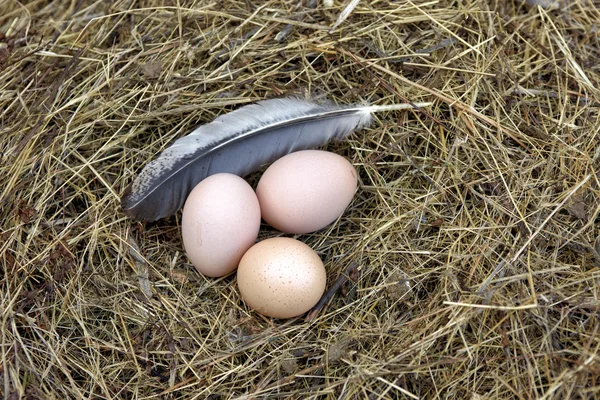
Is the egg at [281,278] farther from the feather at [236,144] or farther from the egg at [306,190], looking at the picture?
the feather at [236,144]

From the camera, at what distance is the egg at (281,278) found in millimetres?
1763

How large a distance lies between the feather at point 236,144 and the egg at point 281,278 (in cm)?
35

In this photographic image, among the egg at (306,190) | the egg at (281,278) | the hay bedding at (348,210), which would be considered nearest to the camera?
the hay bedding at (348,210)

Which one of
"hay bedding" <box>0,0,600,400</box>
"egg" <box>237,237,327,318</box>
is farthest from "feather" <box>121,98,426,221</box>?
"egg" <box>237,237,327,318</box>

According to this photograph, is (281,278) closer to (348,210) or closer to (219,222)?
(219,222)

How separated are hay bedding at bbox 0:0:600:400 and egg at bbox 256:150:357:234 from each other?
120mm

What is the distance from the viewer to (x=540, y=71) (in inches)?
82.3

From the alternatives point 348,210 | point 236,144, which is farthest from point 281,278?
point 236,144

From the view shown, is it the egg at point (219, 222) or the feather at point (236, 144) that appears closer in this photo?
the egg at point (219, 222)

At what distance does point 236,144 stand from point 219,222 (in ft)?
1.11

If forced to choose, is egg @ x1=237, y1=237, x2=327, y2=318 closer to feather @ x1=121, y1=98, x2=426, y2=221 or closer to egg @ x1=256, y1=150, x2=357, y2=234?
egg @ x1=256, y1=150, x2=357, y2=234

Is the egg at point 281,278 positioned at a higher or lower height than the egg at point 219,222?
lower

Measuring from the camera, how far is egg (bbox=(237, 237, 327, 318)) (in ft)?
5.78

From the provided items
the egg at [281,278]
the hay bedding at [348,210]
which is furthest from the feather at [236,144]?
the egg at [281,278]
